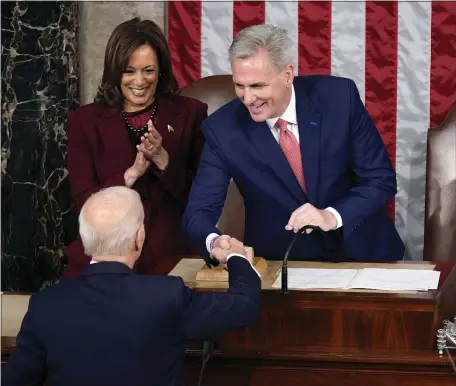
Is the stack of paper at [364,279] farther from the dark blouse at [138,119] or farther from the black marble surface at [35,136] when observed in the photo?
the black marble surface at [35,136]

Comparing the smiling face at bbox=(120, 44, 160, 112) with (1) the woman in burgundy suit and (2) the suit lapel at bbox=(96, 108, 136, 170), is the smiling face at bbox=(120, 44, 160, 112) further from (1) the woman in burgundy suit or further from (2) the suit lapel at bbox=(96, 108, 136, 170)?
(2) the suit lapel at bbox=(96, 108, 136, 170)

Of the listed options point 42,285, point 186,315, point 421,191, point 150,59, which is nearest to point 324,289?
point 186,315

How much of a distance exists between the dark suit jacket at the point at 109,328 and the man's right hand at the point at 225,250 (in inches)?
18.4

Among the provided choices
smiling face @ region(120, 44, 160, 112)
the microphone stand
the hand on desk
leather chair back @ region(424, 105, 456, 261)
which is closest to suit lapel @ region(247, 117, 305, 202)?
the hand on desk

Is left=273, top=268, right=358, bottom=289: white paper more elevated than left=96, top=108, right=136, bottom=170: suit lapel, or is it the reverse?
left=96, top=108, right=136, bottom=170: suit lapel

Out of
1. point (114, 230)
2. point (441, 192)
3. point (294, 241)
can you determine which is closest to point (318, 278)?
point (294, 241)

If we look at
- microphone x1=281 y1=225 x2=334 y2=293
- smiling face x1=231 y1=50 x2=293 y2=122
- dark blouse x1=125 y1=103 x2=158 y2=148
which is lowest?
microphone x1=281 y1=225 x2=334 y2=293

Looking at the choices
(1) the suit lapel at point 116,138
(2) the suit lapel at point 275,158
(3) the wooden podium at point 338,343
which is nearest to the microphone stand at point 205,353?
(3) the wooden podium at point 338,343

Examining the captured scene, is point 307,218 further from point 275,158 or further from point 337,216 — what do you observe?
point 275,158

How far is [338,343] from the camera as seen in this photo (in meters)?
→ 2.75

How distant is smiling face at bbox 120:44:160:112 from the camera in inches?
139

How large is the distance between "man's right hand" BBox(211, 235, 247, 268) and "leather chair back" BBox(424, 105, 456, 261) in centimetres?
201

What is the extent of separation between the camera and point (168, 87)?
3.71 metres

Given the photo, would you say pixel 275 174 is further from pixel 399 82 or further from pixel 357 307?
pixel 399 82
